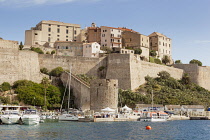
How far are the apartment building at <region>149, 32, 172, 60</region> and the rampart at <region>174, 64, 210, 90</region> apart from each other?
6.51 meters

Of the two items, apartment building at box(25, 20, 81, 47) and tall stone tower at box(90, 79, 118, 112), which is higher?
apartment building at box(25, 20, 81, 47)

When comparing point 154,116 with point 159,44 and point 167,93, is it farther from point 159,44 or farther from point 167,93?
point 159,44


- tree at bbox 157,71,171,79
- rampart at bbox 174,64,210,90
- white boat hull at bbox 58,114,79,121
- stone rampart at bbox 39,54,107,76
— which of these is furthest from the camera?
rampart at bbox 174,64,210,90

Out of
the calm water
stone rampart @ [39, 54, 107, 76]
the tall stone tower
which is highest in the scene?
stone rampart @ [39, 54, 107, 76]

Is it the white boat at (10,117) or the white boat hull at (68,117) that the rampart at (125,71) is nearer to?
the white boat hull at (68,117)

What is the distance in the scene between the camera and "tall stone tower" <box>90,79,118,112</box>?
138 feet

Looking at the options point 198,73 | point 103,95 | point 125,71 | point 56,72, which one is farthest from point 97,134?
point 198,73

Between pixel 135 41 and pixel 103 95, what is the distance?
28.0 m

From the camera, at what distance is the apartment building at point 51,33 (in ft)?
215

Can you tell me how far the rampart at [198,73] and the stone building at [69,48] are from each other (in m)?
17.0

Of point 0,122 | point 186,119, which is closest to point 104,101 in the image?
point 0,122

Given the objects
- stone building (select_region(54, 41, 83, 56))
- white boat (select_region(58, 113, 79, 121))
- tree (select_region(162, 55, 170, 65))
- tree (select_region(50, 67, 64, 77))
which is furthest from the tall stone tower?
tree (select_region(162, 55, 170, 65))

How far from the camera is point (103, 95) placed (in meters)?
42.2

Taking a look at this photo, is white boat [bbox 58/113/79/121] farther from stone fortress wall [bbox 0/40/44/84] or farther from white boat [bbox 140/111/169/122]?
stone fortress wall [bbox 0/40/44/84]
